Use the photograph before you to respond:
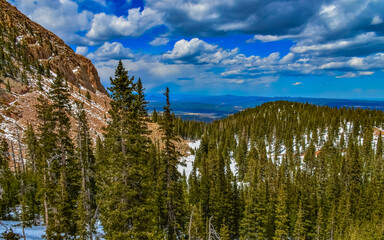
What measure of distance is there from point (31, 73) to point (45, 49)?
31125 millimetres

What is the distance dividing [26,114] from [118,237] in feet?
262

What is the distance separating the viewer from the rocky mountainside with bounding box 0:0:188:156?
75250 mm

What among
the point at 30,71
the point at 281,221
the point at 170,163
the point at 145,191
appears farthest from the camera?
the point at 30,71

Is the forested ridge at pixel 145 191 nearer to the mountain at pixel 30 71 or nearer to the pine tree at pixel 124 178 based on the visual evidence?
the pine tree at pixel 124 178

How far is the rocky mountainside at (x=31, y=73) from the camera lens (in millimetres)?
75250

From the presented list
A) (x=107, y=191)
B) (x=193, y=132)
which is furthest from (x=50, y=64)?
(x=107, y=191)

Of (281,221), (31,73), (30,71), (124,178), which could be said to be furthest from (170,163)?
(30,71)

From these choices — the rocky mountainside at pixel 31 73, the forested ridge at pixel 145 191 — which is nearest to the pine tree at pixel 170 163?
the forested ridge at pixel 145 191

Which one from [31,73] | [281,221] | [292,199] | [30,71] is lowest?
[292,199]

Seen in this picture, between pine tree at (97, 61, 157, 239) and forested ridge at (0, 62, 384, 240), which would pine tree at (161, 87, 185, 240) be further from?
pine tree at (97, 61, 157, 239)

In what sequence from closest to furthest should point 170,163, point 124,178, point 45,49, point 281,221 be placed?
point 124,178 → point 170,163 → point 281,221 → point 45,49

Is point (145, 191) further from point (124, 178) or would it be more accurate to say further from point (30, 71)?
point (30, 71)

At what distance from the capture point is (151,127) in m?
101

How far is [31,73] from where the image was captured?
96938 millimetres
